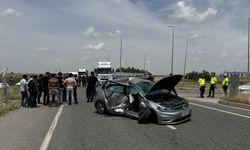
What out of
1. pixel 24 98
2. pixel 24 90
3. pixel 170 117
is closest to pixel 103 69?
pixel 24 98

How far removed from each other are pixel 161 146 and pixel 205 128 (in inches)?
139

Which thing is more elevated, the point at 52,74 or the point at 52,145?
the point at 52,74

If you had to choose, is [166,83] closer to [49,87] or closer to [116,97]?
[116,97]

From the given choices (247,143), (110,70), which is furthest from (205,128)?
(110,70)

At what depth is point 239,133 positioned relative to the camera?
12000mm

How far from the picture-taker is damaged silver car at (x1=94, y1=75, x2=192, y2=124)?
14.2m

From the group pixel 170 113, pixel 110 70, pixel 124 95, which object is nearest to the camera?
pixel 170 113

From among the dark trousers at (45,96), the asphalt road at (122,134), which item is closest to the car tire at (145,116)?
the asphalt road at (122,134)

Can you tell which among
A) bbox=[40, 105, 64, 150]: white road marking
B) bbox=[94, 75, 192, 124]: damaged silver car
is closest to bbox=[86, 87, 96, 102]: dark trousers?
bbox=[94, 75, 192, 124]: damaged silver car

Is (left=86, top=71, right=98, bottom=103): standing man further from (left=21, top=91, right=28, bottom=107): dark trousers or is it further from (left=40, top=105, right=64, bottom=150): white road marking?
(left=40, top=105, right=64, bottom=150): white road marking

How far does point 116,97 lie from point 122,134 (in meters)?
4.99

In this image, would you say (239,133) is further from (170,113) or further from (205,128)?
(170,113)

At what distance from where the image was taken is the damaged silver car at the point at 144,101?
1424cm

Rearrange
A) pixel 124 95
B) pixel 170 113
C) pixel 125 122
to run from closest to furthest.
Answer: pixel 170 113, pixel 125 122, pixel 124 95
